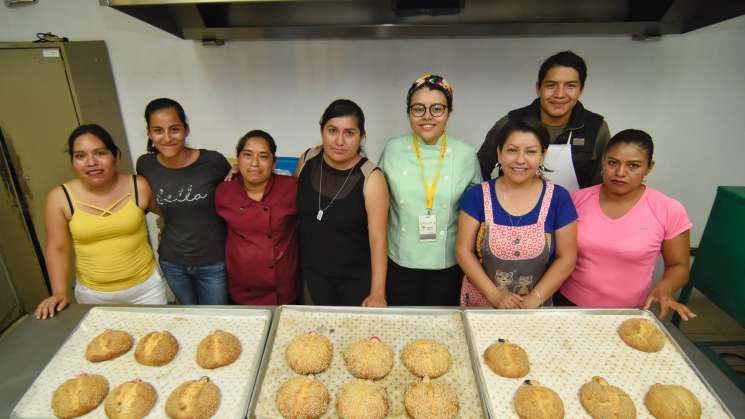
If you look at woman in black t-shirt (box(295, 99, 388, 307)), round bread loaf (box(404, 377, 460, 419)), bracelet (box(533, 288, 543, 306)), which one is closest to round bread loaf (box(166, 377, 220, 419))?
round bread loaf (box(404, 377, 460, 419))

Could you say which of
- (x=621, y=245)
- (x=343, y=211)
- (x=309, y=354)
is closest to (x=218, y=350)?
(x=309, y=354)

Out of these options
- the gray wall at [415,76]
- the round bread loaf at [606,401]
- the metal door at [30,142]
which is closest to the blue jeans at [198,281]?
the gray wall at [415,76]

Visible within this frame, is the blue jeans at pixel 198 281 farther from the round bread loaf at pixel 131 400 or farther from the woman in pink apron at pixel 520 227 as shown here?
the woman in pink apron at pixel 520 227

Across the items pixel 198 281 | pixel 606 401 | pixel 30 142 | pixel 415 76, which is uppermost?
pixel 415 76

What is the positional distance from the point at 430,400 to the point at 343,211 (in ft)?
2.93

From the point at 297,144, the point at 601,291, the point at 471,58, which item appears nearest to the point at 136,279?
the point at 297,144

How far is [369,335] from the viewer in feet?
4.11

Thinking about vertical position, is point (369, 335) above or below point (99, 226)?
below

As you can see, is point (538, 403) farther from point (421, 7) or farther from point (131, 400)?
point (421, 7)

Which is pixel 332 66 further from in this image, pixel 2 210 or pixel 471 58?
pixel 2 210

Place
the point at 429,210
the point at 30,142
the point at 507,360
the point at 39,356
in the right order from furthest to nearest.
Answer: the point at 30,142 → the point at 429,210 → the point at 39,356 → the point at 507,360

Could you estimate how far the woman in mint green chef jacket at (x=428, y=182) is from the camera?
1.67 meters

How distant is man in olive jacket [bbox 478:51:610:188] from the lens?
1.75 m

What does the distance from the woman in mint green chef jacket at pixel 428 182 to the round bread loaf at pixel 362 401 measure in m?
0.84
